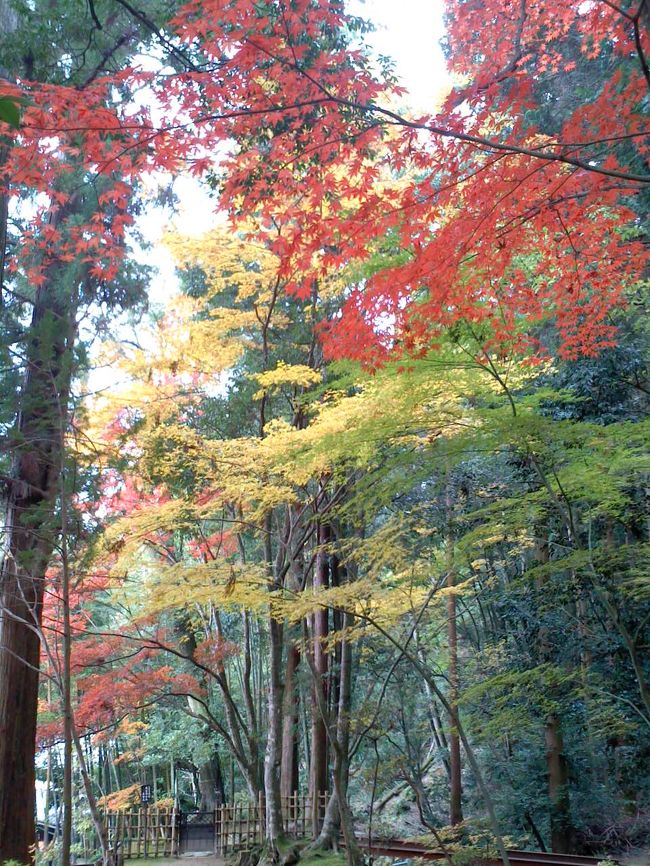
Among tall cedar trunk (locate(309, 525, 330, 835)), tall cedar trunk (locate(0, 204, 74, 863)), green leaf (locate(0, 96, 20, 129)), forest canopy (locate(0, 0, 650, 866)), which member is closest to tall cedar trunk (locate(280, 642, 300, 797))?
forest canopy (locate(0, 0, 650, 866))

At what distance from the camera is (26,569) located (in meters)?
7.08

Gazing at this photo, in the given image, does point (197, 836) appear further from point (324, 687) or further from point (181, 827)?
point (324, 687)

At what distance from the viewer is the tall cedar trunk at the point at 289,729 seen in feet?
42.2

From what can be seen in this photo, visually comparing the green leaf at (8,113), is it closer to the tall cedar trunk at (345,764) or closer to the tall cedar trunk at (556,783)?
the tall cedar trunk at (345,764)

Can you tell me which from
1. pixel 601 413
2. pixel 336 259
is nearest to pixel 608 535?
pixel 601 413

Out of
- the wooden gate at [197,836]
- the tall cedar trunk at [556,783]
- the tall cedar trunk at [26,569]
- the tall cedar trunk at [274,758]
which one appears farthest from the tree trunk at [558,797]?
the wooden gate at [197,836]

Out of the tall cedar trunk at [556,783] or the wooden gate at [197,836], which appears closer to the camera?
the tall cedar trunk at [556,783]

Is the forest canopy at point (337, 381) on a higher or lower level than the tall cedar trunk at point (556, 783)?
higher

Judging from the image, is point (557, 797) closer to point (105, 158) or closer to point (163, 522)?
point (163, 522)

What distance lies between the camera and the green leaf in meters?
1.05

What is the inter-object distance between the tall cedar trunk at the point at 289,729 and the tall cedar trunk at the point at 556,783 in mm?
4425

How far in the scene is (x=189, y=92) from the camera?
145 inches

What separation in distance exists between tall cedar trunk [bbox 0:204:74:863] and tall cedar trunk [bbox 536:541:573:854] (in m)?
7.27

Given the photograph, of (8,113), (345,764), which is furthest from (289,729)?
(8,113)
